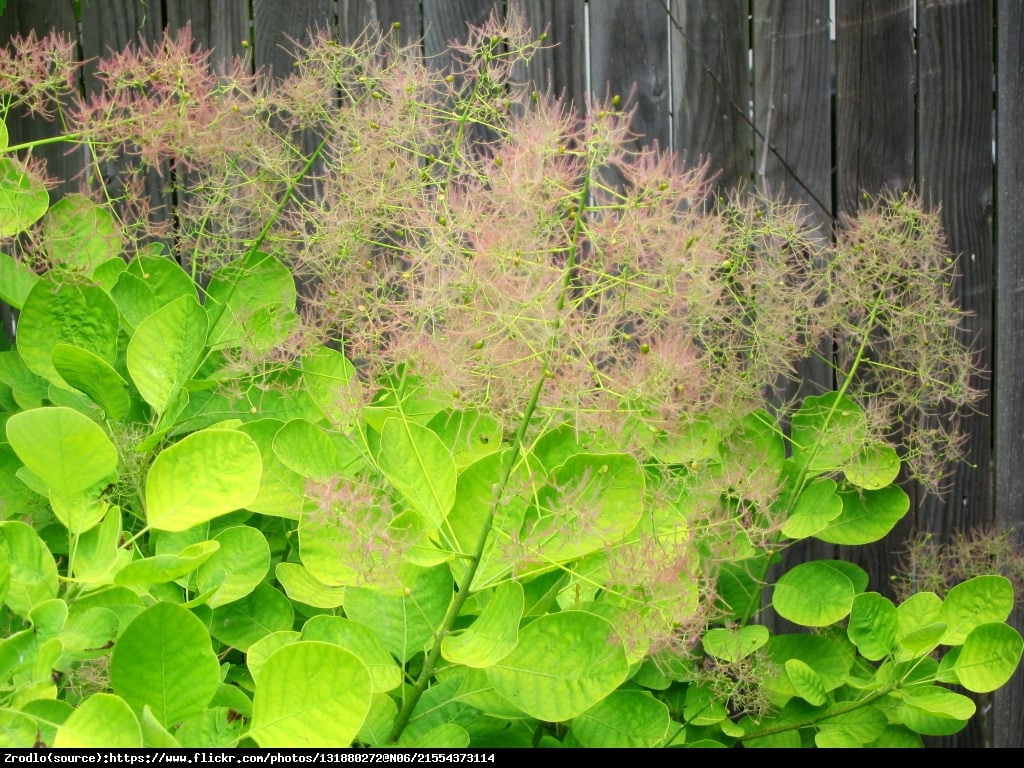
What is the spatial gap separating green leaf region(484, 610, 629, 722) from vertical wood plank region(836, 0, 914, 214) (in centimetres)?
139

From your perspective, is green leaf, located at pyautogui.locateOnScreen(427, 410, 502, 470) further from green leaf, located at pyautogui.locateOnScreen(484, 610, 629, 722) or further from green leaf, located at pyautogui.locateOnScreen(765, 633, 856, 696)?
green leaf, located at pyautogui.locateOnScreen(765, 633, 856, 696)

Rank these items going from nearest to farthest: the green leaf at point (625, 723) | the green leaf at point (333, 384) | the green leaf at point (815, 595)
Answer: the green leaf at point (625, 723) < the green leaf at point (333, 384) < the green leaf at point (815, 595)

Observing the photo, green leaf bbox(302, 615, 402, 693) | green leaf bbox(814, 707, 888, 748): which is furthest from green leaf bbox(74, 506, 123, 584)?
green leaf bbox(814, 707, 888, 748)

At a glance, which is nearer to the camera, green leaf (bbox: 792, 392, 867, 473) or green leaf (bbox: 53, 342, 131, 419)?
green leaf (bbox: 53, 342, 131, 419)

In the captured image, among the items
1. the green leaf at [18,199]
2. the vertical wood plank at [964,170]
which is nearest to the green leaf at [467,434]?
the green leaf at [18,199]

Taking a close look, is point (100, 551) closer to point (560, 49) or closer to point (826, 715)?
point (826, 715)

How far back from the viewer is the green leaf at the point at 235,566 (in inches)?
24.6

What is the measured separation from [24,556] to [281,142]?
521 millimetres

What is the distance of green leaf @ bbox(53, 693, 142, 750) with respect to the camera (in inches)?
16.2

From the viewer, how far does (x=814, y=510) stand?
33.4 inches

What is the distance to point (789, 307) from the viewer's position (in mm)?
946

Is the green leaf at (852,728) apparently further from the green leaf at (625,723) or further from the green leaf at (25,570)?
the green leaf at (25,570)

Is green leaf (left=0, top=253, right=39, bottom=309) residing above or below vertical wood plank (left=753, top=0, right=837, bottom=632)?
below

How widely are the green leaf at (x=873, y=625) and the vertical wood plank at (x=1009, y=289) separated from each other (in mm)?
1134
